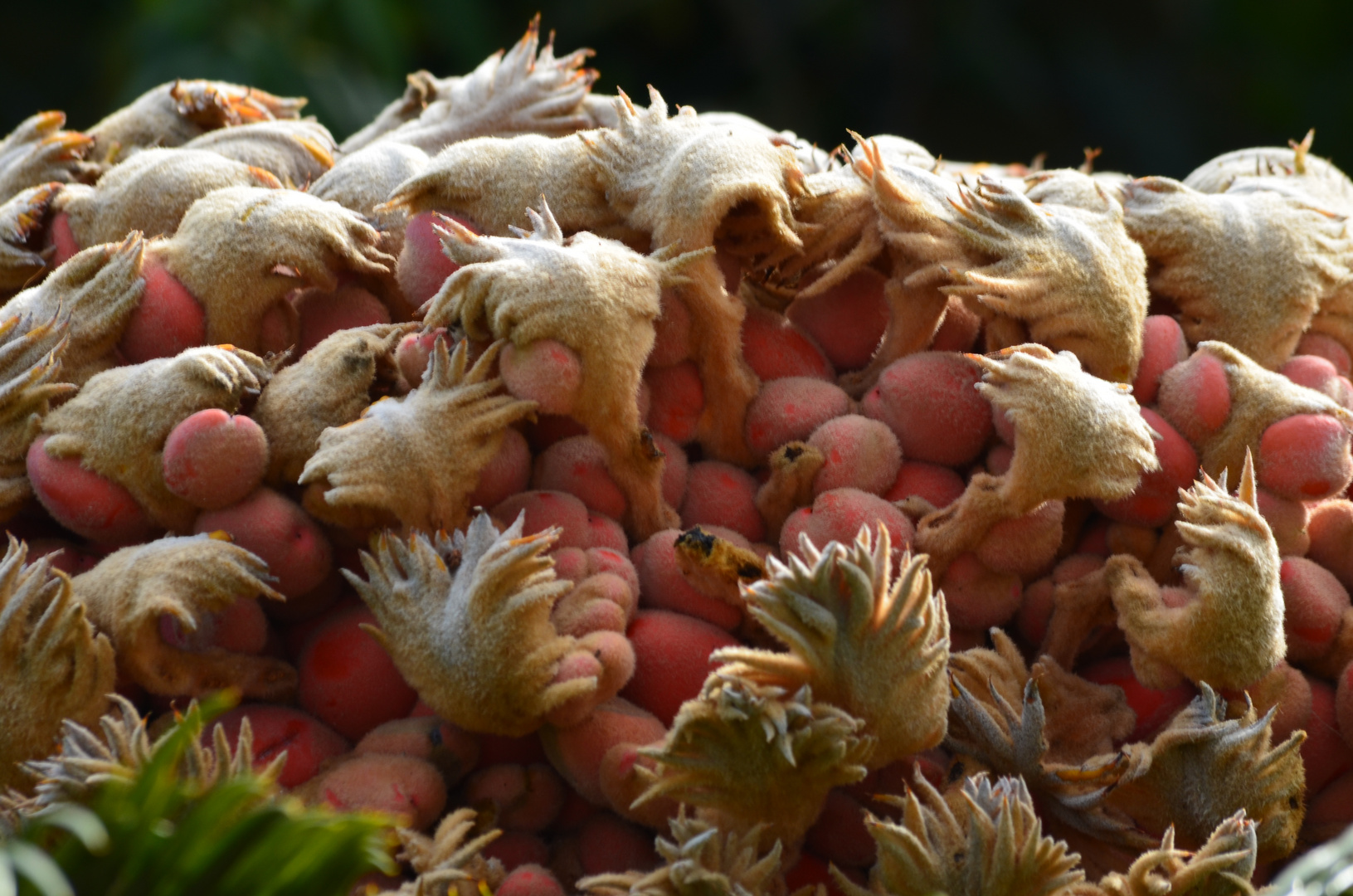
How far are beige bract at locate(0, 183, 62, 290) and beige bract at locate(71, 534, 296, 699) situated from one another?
30cm

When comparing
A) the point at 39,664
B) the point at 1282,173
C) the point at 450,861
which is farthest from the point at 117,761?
the point at 1282,173

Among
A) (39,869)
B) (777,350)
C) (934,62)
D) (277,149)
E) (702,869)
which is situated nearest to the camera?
(39,869)

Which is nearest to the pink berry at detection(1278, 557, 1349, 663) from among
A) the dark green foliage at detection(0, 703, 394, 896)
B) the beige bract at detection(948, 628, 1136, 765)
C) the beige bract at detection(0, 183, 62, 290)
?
the beige bract at detection(948, 628, 1136, 765)

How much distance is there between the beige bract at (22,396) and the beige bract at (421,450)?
163 mm

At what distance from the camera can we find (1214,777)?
0.67 metres

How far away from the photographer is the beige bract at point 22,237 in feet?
2.81

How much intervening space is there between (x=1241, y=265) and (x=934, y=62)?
2.98 metres

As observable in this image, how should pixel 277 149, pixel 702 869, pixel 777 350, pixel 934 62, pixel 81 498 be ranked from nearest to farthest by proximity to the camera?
1. pixel 702 869
2. pixel 81 498
3. pixel 777 350
4. pixel 277 149
5. pixel 934 62

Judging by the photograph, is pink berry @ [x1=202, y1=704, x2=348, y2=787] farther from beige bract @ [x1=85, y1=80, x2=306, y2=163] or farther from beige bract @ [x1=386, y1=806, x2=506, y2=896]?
beige bract @ [x1=85, y1=80, x2=306, y2=163]

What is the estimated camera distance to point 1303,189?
0.90m

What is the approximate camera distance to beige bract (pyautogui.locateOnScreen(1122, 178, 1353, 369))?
A: 2.63 feet

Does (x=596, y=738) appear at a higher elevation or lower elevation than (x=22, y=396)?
lower

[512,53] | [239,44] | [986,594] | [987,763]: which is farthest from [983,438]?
[239,44]

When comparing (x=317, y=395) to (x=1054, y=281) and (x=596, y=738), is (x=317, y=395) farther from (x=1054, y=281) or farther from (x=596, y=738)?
(x=1054, y=281)
